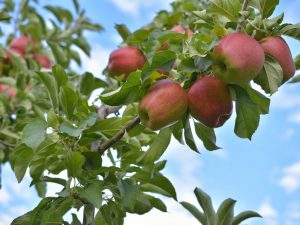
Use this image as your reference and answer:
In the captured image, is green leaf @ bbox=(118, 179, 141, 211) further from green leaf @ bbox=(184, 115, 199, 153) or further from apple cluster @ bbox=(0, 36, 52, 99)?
apple cluster @ bbox=(0, 36, 52, 99)

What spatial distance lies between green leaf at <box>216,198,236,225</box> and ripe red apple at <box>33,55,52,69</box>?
1.64 meters

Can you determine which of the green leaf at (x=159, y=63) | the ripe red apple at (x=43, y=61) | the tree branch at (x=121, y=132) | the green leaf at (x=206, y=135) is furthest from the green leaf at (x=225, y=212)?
the ripe red apple at (x=43, y=61)

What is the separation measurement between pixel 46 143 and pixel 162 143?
0.89 ft

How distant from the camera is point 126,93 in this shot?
0.98 metres

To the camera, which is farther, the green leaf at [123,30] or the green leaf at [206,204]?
the green leaf at [123,30]

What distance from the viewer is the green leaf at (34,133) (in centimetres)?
95

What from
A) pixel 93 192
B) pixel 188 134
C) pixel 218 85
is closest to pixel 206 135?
pixel 188 134

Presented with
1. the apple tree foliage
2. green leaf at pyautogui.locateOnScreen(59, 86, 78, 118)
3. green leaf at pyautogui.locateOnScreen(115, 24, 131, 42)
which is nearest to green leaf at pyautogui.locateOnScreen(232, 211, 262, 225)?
the apple tree foliage

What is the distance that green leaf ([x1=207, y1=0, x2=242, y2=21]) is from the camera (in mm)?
969

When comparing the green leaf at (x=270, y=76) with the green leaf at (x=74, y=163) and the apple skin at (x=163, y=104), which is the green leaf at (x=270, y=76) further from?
the green leaf at (x=74, y=163)

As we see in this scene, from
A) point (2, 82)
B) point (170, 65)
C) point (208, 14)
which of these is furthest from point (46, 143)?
point (2, 82)

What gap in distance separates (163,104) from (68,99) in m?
0.28

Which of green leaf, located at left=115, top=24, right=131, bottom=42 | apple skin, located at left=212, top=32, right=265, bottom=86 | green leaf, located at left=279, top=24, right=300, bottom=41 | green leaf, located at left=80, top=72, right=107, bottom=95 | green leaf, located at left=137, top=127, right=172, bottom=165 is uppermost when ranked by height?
green leaf, located at left=115, top=24, right=131, bottom=42

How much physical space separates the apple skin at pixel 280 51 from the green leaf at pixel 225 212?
45cm
